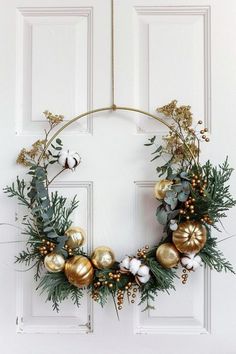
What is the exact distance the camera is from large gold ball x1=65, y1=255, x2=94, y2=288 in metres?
0.73

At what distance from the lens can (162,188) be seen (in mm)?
748

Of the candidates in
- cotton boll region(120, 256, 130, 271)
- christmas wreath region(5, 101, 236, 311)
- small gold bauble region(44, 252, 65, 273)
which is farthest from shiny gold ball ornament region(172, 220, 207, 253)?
small gold bauble region(44, 252, 65, 273)

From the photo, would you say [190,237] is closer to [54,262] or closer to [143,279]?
[143,279]

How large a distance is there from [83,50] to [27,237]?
0.44 m

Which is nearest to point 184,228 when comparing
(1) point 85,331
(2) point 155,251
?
(2) point 155,251

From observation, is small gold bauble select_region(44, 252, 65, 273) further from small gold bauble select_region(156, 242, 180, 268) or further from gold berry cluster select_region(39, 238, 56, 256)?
small gold bauble select_region(156, 242, 180, 268)

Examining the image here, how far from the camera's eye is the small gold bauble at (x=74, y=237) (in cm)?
76

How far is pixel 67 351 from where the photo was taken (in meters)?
0.82

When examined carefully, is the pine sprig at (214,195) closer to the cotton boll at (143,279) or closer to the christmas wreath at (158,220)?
the christmas wreath at (158,220)

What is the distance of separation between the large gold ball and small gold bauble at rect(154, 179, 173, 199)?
0.65 feet

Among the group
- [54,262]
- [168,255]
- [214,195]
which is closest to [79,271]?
[54,262]

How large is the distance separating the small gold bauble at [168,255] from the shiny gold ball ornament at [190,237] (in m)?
0.01

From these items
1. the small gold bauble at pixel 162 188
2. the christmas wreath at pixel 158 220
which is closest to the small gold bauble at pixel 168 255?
the christmas wreath at pixel 158 220

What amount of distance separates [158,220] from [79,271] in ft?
0.61
